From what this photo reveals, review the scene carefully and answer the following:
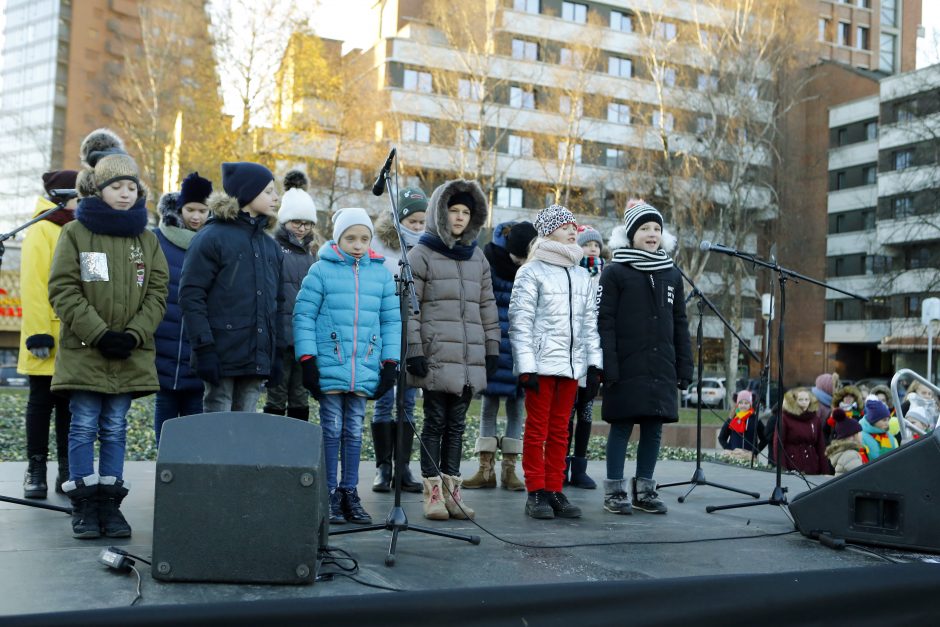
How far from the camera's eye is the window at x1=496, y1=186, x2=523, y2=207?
4412 cm

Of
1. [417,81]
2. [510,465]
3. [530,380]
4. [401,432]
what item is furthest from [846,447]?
[417,81]

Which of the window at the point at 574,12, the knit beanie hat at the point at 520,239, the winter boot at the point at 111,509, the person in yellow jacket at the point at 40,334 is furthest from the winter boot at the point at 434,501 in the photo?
the window at the point at 574,12

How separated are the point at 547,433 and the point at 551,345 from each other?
588mm

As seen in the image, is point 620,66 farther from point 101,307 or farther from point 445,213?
point 101,307

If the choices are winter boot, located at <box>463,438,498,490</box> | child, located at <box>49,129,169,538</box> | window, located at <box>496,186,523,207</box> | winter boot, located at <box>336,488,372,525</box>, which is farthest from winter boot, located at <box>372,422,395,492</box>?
window, located at <box>496,186,523,207</box>

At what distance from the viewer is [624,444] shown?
6477 millimetres

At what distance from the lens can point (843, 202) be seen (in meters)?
54.5

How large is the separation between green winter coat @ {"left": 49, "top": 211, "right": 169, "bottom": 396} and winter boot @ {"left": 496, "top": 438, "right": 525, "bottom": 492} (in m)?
3.12

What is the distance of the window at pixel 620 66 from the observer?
4872 cm

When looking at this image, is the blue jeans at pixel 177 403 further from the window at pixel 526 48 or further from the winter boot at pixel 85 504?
the window at pixel 526 48

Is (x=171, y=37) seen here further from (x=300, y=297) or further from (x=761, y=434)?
(x=300, y=297)

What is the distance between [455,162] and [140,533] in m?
28.5

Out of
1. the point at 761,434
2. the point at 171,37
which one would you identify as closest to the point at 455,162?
the point at 171,37

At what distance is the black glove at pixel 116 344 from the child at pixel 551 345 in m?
2.40
